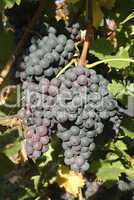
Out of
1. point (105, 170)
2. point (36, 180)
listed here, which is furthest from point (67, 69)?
point (36, 180)

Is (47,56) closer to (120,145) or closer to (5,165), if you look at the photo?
(5,165)

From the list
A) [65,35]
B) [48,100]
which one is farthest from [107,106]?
[65,35]

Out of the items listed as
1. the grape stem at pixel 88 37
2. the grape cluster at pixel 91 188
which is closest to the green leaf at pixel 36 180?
the grape cluster at pixel 91 188

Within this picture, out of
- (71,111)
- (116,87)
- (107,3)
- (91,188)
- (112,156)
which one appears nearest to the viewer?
(71,111)

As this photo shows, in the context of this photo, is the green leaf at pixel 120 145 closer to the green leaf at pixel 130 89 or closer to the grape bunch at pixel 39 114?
the green leaf at pixel 130 89

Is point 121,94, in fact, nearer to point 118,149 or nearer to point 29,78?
point 118,149

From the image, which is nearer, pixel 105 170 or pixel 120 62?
pixel 120 62

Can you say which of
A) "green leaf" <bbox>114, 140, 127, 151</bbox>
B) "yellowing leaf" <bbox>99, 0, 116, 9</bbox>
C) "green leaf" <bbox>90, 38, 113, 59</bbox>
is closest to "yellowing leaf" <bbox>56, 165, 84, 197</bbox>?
"green leaf" <bbox>114, 140, 127, 151</bbox>

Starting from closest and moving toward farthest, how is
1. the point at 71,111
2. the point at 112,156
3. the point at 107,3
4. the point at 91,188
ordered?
the point at 71,111 → the point at 107,3 → the point at 112,156 → the point at 91,188
